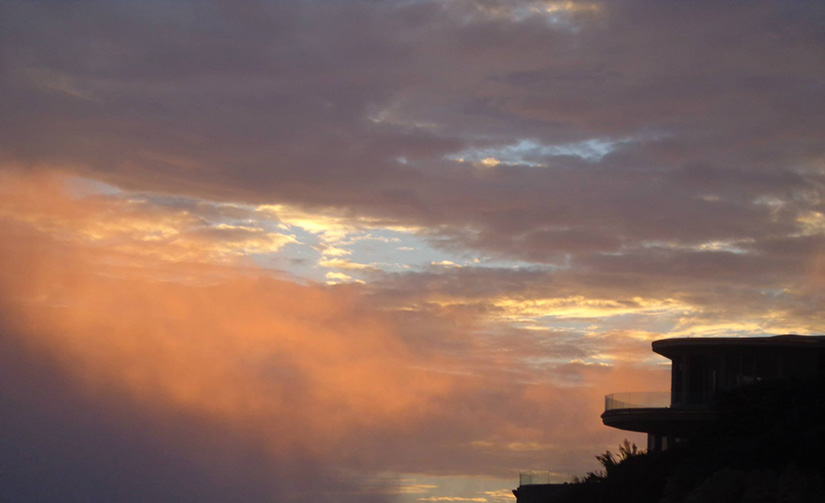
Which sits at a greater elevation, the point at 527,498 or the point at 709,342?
the point at 709,342

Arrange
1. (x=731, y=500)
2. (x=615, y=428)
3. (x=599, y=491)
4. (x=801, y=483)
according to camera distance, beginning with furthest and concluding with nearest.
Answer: (x=615, y=428) → (x=599, y=491) → (x=731, y=500) → (x=801, y=483)

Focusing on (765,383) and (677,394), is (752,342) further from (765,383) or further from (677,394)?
(765,383)

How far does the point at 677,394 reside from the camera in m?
62.8

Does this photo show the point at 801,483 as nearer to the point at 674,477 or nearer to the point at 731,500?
the point at 731,500

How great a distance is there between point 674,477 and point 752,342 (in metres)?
15.5

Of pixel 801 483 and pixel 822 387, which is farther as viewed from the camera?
pixel 822 387

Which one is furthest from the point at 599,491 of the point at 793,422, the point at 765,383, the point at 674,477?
the point at 793,422

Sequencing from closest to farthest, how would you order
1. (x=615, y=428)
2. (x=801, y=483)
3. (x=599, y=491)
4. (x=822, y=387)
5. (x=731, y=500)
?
(x=801, y=483) → (x=731, y=500) → (x=822, y=387) → (x=599, y=491) → (x=615, y=428)

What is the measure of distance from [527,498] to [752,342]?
20.0 metres

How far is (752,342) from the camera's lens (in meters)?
61.3

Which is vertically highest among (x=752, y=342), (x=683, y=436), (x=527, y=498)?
(x=752, y=342)

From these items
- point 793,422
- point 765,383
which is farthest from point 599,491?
point 793,422

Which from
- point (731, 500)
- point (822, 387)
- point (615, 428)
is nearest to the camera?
point (731, 500)

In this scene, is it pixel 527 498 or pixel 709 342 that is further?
pixel 527 498
